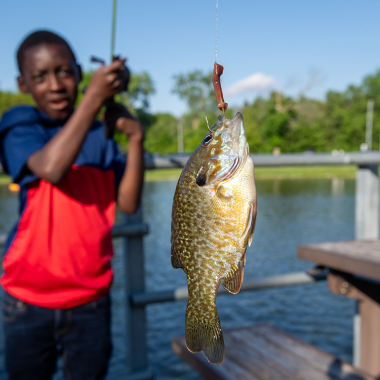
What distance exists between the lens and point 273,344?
248 centimetres

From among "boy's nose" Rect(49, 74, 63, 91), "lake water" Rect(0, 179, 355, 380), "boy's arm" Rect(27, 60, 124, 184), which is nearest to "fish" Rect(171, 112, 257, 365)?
"boy's arm" Rect(27, 60, 124, 184)

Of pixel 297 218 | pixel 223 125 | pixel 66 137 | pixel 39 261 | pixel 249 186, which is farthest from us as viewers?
pixel 297 218

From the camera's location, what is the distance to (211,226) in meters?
0.94

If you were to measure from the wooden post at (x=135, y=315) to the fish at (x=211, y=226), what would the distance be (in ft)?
6.25

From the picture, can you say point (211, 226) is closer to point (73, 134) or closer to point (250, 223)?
point (250, 223)

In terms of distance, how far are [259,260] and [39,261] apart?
6.90 m

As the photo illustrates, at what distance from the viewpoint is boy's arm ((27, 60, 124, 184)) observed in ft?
6.34

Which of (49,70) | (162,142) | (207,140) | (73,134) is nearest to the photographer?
(207,140)

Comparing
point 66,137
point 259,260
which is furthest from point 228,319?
point 66,137

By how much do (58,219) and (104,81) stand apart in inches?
27.9

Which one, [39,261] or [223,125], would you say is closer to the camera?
[223,125]

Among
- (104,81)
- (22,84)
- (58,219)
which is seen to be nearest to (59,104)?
(22,84)

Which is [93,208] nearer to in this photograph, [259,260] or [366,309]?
[366,309]

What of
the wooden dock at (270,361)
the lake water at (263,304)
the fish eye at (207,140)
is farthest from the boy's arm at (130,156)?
the lake water at (263,304)
